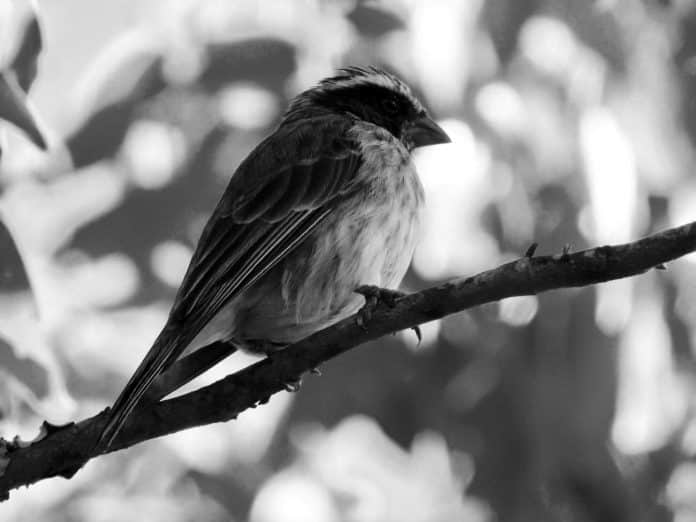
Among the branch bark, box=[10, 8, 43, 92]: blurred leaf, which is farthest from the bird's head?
box=[10, 8, 43, 92]: blurred leaf

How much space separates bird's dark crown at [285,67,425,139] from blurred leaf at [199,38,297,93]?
0.55m

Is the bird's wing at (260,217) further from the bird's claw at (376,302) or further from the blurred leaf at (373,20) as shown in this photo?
the bird's claw at (376,302)

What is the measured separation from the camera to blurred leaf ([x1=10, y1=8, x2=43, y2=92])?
343 cm

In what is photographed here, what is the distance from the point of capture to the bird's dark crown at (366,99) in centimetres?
588

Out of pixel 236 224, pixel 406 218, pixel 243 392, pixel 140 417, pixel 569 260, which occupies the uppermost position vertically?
pixel 406 218

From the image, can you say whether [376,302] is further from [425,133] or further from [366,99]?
[366,99]

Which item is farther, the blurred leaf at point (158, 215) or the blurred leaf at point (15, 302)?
the blurred leaf at point (158, 215)

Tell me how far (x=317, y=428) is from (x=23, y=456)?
1.82 m

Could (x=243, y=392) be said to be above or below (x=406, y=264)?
below

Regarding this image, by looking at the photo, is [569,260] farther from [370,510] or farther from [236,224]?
[370,510]

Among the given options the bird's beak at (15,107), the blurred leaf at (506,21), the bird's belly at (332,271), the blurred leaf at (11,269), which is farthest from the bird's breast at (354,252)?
the bird's beak at (15,107)

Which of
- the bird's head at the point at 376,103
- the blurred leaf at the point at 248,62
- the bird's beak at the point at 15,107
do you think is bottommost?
the bird's beak at the point at 15,107

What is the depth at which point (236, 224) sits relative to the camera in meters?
4.96

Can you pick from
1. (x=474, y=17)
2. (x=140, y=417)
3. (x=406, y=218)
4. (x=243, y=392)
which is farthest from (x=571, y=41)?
(x=140, y=417)
